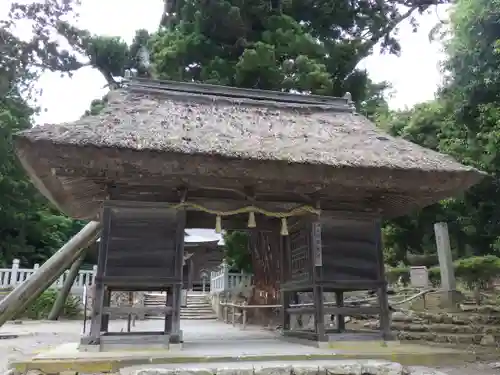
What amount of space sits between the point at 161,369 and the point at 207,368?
597 millimetres

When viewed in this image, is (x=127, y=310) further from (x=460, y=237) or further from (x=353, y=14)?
(x=353, y=14)

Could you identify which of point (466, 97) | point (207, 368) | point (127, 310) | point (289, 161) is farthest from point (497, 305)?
point (127, 310)

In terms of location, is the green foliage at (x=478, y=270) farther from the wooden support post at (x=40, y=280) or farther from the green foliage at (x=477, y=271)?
the wooden support post at (x=40, y=280)

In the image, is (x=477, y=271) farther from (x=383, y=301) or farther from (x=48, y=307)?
(x=48, y=307)

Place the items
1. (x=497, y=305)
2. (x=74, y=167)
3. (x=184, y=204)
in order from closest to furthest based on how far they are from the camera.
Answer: (x=74, y=167), (x=184, y=204), (x=497, y=305)

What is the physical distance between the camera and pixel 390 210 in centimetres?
873

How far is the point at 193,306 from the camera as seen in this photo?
21.9m

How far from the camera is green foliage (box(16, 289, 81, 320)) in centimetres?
1858

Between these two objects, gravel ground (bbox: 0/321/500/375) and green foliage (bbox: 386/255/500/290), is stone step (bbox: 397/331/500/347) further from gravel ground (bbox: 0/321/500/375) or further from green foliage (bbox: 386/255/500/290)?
green foliage (bbox: 386/255/500/290)

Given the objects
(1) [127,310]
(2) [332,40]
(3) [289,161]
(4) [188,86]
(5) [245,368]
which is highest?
(2) [332,40]

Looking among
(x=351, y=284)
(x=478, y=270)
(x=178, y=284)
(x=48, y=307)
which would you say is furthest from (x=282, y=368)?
(x=48, y=307)

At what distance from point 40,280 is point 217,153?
15.9ft

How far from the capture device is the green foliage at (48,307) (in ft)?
61.0

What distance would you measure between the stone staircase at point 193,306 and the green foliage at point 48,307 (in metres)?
3.46
